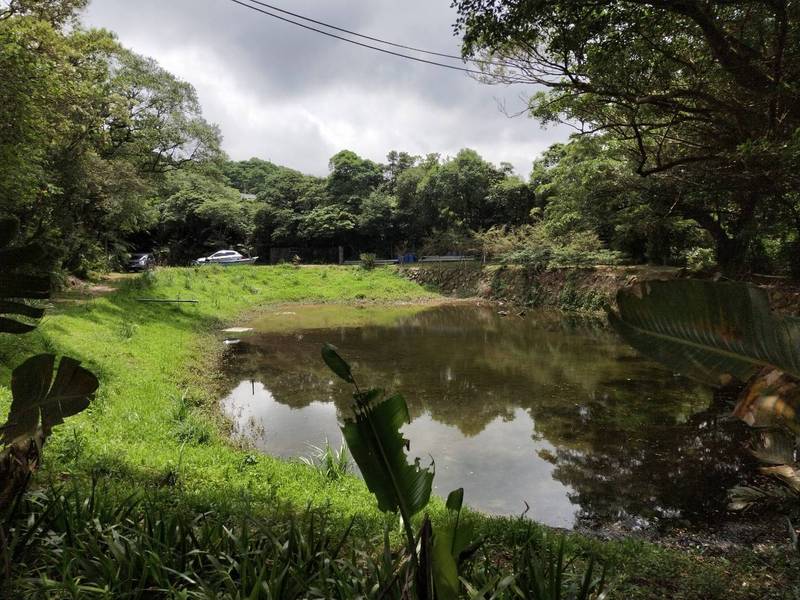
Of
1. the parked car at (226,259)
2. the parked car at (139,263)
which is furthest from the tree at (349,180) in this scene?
the parked car at (139,263)

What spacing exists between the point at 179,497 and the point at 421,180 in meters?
26.6

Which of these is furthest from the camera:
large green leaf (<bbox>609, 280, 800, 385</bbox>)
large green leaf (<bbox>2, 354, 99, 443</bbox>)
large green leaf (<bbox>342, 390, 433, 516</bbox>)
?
large green leaf (<bbox>2, 354, 99, 443</bbox>)

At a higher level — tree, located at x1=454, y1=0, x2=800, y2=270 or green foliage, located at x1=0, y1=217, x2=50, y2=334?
tree, located at x1=454, y1=0, x2=800, y2=270

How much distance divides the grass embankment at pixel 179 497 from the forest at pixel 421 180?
227 centimetres

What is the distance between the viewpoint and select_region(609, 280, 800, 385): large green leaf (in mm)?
1308

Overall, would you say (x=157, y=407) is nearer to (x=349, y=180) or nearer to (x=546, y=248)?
(x=546, y=248)

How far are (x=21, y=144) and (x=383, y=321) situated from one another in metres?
12.1

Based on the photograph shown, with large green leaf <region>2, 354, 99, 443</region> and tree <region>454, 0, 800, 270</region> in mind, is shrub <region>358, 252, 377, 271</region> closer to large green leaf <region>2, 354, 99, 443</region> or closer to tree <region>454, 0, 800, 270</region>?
tree <region>454, 0, 800, 270</region>

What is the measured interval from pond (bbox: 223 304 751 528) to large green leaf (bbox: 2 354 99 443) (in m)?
3.98

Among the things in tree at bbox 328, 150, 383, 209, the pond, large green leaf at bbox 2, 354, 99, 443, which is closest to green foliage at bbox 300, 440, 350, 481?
the pond

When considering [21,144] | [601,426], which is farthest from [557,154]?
[21,144]

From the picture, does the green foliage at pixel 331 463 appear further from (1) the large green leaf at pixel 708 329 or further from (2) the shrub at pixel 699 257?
(2) the shrub at pixel 699 257

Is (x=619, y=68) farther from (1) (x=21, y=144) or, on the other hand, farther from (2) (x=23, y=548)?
(1) (x=21, y=144)

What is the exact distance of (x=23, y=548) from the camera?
2.34 meters
